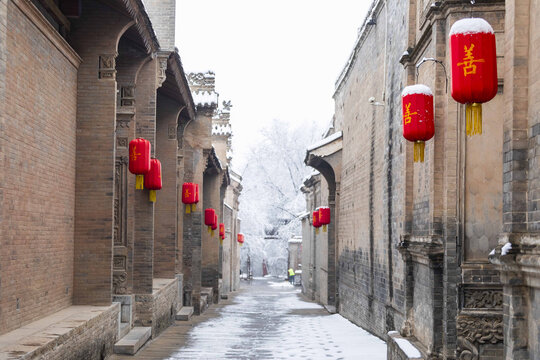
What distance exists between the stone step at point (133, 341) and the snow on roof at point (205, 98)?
10.4 m

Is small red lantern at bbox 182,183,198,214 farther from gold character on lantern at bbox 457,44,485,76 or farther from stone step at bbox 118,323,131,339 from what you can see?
gold character on lantern at bbox 457,44,485,76

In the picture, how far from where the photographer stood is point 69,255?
11094 millimetres

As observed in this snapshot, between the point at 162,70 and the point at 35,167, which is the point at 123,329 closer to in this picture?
the point at 35,167

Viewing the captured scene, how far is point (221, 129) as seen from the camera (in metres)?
35.6

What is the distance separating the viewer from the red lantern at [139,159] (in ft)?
41.5

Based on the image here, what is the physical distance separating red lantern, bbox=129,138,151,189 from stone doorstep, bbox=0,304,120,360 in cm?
271

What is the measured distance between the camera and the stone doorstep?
7.24 meters

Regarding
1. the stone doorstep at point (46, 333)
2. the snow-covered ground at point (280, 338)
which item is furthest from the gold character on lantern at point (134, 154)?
the snow-covered ground at point (280, 338)

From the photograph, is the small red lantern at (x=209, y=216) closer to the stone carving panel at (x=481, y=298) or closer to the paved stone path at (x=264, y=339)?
the paved stone path at (x=264, y=339)

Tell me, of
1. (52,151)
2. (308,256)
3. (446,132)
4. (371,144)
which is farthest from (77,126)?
(308,256)

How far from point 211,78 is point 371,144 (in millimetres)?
8977

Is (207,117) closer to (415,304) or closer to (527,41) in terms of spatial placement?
(415,304)

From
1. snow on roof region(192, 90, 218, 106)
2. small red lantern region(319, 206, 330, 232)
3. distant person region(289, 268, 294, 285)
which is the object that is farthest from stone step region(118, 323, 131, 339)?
distant person region(289, 268, 294, 285)

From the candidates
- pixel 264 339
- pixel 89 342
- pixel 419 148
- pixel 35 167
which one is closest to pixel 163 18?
pixel 264 339
